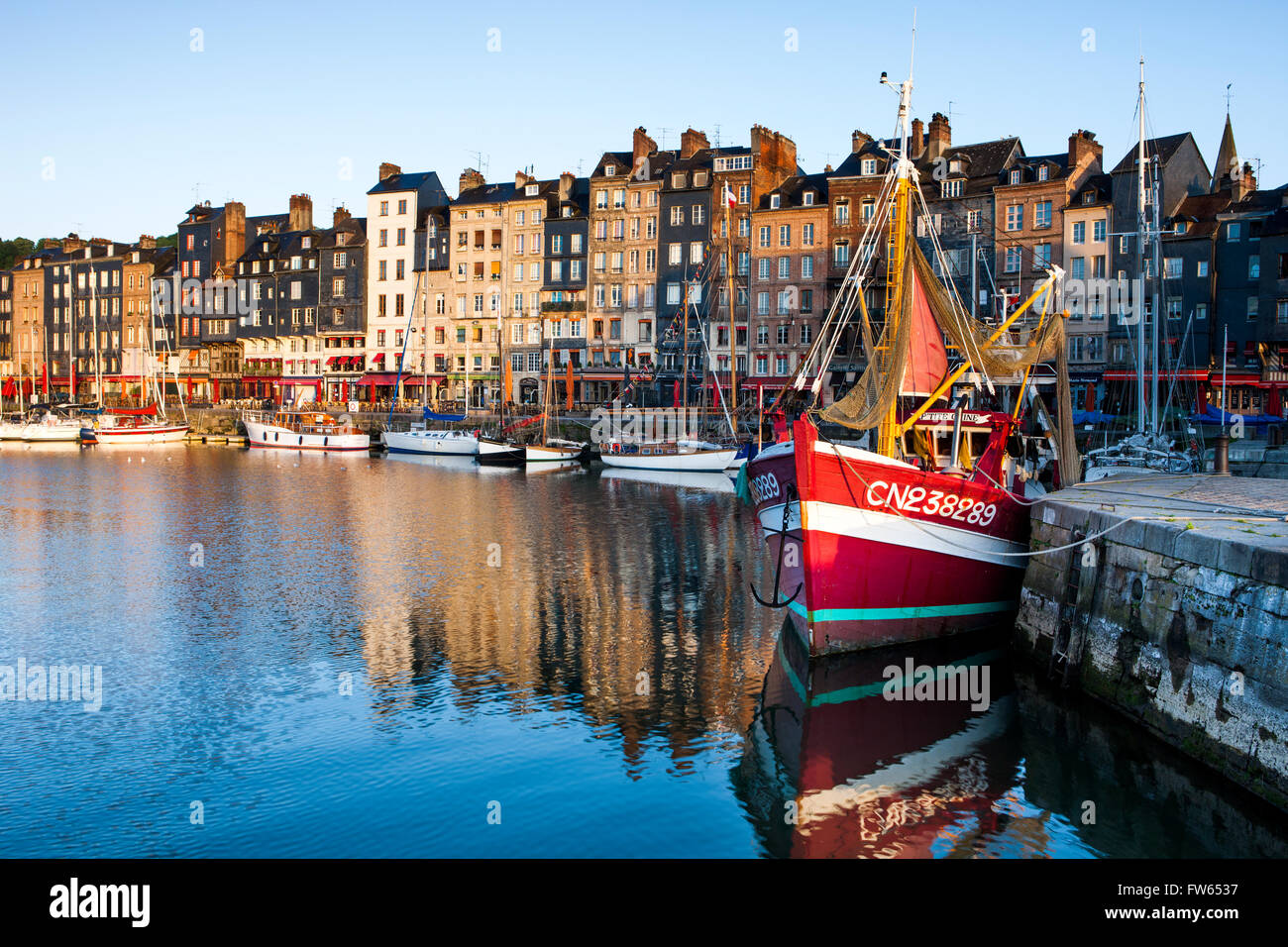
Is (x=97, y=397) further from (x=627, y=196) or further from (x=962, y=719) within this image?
(x=962, y=719)

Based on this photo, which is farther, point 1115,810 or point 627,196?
point 627,196

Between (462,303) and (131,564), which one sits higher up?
(462,303)

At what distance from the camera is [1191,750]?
14.3 metres

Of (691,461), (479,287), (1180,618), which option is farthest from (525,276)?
(1180,618)

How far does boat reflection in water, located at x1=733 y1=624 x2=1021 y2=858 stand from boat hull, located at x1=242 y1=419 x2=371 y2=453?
68057 mm

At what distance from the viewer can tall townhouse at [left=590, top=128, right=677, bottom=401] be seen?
287ft

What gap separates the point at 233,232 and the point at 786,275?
6247cm

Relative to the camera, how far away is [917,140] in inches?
3012

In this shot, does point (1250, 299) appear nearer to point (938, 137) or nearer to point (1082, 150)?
point (1082, 150)
